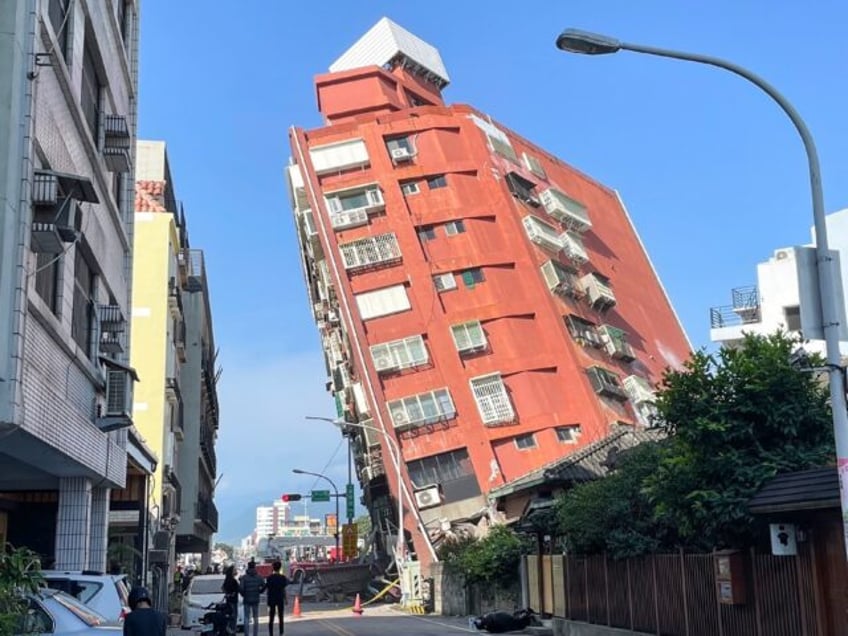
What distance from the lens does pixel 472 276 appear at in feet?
157

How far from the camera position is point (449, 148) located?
50469mm

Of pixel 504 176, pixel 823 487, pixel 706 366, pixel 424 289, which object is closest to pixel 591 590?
pixel 706 366

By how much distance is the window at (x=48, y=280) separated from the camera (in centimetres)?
1356

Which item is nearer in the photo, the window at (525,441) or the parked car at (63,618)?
the parked car at (63,618)

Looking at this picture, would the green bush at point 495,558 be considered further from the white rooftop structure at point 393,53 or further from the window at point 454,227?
the white rooftop structure at point 393,53

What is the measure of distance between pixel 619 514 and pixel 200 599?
11.8 m

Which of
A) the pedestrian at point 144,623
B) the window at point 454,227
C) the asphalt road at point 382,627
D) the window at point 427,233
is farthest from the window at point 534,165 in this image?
the pedestrian at point 144,623

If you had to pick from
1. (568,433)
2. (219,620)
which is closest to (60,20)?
(219,620)

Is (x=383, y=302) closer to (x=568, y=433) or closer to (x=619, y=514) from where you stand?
(x=568, y=433)

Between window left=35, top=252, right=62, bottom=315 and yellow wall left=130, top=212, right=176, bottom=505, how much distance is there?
78.7 ft

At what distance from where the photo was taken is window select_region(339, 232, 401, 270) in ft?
155

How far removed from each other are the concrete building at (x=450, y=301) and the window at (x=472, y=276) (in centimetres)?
7

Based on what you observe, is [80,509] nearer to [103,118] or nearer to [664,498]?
[103,118]

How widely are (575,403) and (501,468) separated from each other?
482 cm
